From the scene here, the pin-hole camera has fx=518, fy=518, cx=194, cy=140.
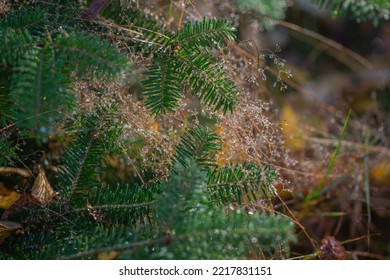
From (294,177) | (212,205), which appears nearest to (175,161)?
(212,205)

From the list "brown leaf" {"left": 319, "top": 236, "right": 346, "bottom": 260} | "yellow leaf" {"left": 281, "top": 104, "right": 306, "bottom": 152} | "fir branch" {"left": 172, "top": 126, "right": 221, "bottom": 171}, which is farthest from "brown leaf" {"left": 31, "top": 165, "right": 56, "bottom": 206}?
"yellow leaf" {"left": 281, "top": 104, "right": 306, "bottom": 152}

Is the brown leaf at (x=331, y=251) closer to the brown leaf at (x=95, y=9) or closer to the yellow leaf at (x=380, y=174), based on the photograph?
the yellow leaf at (x=380, y=174)

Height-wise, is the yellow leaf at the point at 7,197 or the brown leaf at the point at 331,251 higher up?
the brown leaf at the point at 331,251

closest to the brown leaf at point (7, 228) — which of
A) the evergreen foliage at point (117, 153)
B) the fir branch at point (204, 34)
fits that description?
the evergreen foliage at point (117, 153)

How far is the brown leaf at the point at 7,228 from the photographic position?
2.49 ft

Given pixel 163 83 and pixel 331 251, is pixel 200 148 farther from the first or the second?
pixel 331 251

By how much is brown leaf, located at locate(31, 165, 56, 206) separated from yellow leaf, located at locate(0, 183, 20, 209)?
0.27 feet

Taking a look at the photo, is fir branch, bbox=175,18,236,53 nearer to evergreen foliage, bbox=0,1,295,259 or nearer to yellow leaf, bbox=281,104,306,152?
evergreen foliage, bbox=0,1,295,259

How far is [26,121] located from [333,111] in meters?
1.03

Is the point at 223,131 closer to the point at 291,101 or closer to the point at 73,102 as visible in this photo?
the point at 73,102

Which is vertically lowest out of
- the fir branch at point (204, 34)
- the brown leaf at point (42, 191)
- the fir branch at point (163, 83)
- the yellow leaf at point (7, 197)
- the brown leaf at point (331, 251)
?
the yellow leaf at point (7, 197)

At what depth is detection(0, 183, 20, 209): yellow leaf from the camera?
89cm

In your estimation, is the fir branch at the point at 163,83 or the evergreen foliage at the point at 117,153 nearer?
the evergreen foliage at the point at 117,153

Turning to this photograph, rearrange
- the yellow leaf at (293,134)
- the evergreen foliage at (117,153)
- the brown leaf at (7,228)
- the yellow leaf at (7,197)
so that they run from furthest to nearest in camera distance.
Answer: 1. the yellow leaf at (293,134)
2. the yellow leaf at (7,197)
3. the brown leaf at (7,228)
4. the evergreen foliage at (117,153)
